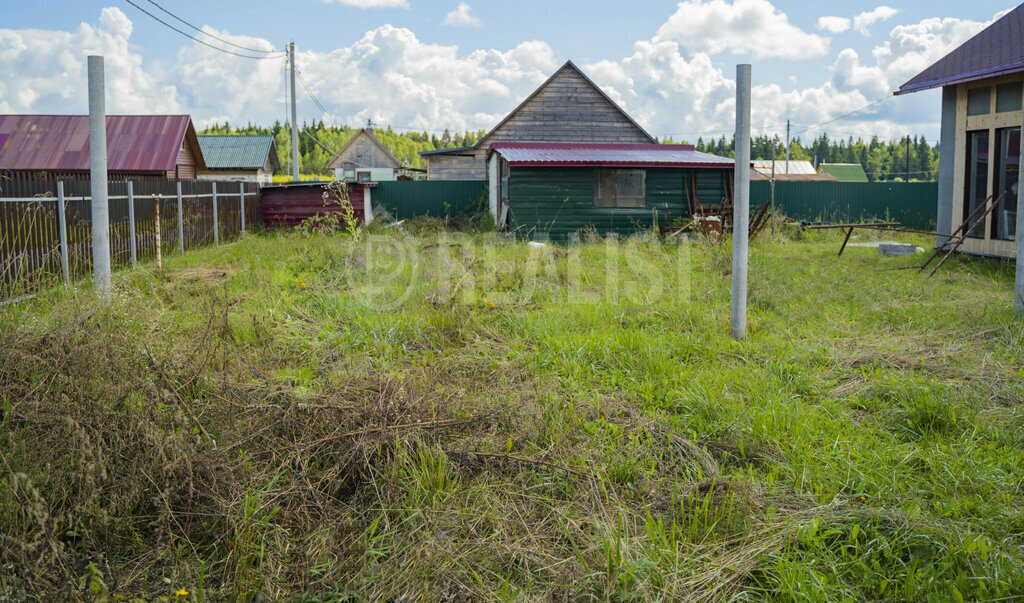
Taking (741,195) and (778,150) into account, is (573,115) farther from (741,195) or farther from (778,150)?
(778,150)

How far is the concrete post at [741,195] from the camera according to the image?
6742 mm

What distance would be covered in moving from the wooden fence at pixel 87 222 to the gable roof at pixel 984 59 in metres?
12.4

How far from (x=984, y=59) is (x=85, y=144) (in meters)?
25.5

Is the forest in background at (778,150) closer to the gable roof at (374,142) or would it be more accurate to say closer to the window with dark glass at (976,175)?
the gable roof at (374,142)

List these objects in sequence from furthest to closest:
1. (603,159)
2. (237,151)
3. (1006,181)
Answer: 1. (237,151)
2. (603,159)
3. (1006,181)

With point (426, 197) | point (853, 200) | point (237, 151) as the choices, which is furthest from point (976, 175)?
point (237, 151)

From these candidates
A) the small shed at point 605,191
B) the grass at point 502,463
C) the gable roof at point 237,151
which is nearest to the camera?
the grass at point 502,463

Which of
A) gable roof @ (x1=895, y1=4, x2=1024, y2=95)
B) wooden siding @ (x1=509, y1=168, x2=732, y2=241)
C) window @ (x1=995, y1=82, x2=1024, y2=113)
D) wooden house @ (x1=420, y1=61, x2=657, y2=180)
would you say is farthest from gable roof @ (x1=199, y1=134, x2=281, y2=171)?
window @ (x1=995, y1=82, x2=1024, y2=113)

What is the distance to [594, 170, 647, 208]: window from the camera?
61.1 ft

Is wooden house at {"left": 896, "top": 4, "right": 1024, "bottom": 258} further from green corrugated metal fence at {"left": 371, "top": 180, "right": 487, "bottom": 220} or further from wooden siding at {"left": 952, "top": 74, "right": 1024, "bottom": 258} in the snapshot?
green corrugated metal fence at {"left": 371, "top": 180, "right": 487, "bottom": 220}

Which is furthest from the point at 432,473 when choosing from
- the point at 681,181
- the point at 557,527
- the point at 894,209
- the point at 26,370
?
the point at 894,209

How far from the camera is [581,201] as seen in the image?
60.7 ft

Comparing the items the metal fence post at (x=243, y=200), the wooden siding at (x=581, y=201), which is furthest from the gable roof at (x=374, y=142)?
the wooden siding at (x=581, y=201)

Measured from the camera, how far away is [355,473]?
3.77 m
